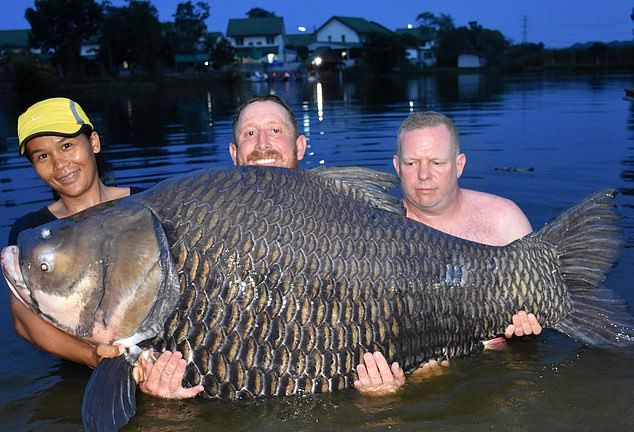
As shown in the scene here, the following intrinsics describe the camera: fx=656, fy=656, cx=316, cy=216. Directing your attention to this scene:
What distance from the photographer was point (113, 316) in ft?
10.2

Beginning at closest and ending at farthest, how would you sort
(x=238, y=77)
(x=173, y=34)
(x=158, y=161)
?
(x=158, y=161), (x=238, y=77), (x=173, y=34)

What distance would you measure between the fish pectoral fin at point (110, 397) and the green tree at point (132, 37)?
54.2m

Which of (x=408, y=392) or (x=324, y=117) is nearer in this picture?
(x=408, y=392)

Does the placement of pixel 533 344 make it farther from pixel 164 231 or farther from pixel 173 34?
pixel 173 34

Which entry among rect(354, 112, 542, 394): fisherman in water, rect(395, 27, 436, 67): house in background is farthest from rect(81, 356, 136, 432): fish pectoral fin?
rect(395, 27, 436, 67): house in background

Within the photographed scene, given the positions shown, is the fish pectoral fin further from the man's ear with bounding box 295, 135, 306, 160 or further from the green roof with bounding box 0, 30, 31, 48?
the green roof with bounding box 0, 30, 31, 48

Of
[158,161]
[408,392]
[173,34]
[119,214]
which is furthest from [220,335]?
[173,34]

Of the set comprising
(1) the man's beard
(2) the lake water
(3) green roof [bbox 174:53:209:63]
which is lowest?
(2) the lake water

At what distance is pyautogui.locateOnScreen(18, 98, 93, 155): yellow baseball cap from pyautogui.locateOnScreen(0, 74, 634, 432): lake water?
5.24ft

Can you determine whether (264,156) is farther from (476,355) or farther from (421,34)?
(421,34)

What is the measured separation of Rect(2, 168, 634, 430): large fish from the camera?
3.11m

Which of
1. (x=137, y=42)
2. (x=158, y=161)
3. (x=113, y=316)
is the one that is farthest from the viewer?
(x=137, y=42)

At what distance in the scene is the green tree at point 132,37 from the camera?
53562mm

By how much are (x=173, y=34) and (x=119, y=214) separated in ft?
216
